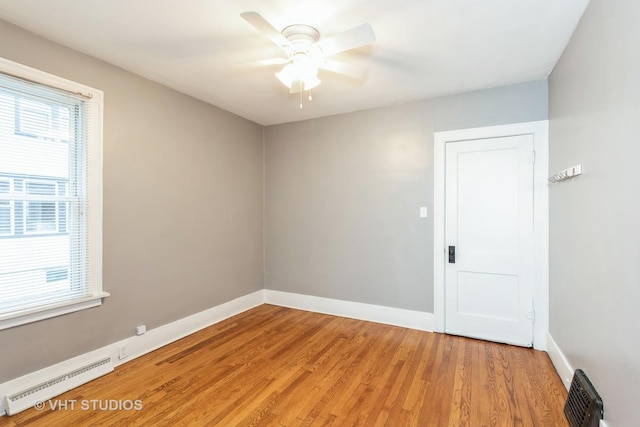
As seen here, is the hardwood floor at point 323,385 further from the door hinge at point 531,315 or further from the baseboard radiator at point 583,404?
the door hinge at point 531,315

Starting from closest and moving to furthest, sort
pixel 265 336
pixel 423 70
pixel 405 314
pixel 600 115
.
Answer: pixel 600 115, pixel 423 70, pixel 265 336, pixel 405 314

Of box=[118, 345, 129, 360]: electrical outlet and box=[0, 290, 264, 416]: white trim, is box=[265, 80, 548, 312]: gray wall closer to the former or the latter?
box=[0, 290, 264, 416]: white trim

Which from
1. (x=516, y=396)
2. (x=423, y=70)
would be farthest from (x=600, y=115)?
(x=516, y=396)

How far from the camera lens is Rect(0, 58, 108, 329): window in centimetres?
204

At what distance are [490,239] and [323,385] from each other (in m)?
2.15

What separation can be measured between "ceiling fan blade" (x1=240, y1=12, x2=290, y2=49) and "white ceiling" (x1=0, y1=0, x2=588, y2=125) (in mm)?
222

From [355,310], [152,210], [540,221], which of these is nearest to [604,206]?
[540,221]

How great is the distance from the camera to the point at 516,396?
214 cm

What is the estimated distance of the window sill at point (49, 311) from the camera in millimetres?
2006

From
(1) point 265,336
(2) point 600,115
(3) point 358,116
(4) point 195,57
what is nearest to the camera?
(2) point 600,115

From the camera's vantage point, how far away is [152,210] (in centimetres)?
Result: 290

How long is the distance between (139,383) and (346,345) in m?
1.79

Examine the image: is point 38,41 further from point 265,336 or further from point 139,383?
point 265,336

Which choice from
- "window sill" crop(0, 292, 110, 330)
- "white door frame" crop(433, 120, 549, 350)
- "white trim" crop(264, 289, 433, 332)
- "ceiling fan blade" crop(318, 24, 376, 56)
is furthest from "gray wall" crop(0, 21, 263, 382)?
"white door frame" crop(433, 120, 549, 350)
